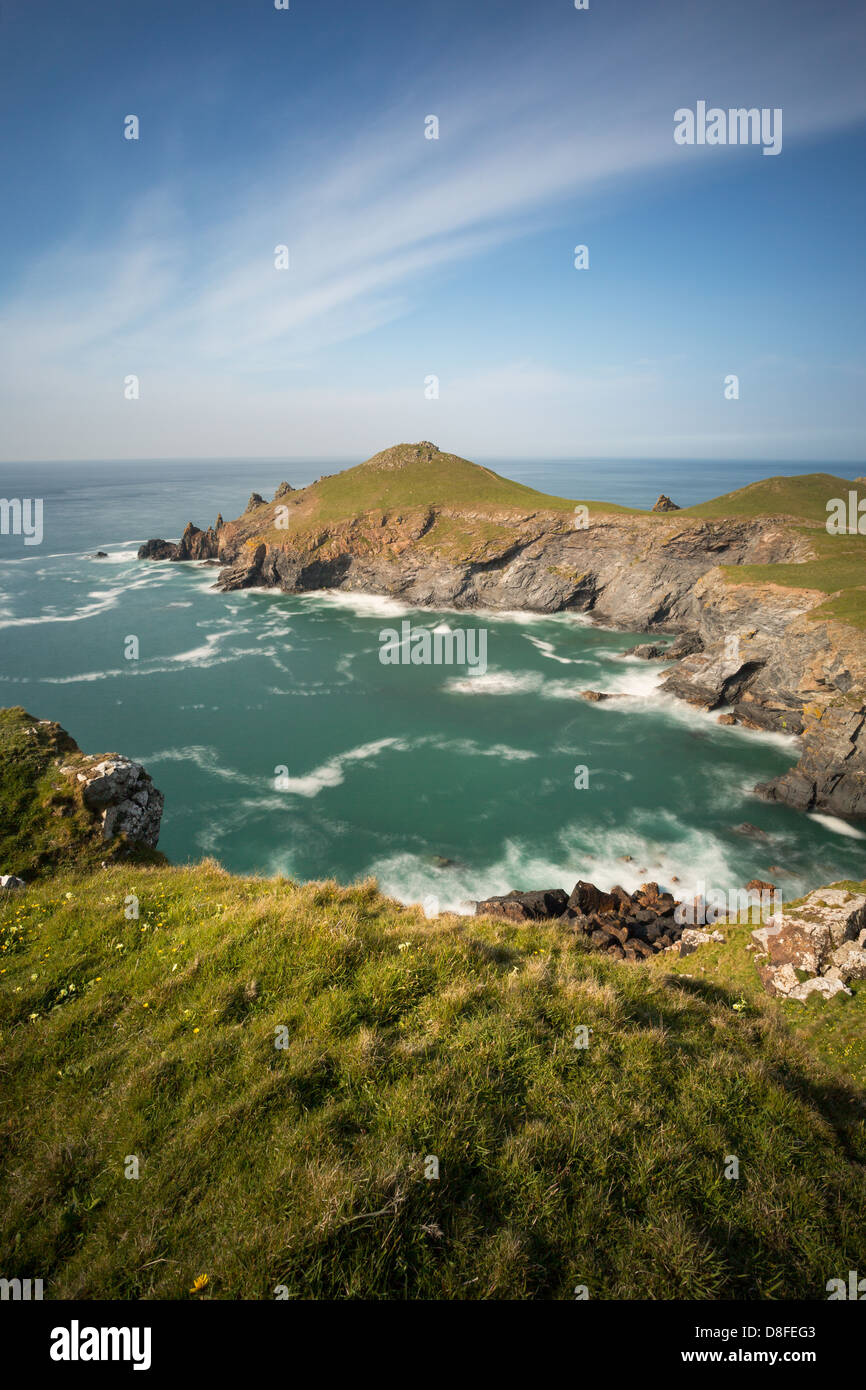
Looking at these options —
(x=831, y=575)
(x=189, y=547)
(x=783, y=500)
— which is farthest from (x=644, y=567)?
(x=189, y=547)

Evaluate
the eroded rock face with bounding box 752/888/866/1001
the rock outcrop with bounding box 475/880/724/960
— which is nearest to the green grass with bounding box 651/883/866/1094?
the eroded rock face with bounding box 752/888/866/1001

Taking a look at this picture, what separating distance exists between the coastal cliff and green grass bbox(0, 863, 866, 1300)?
39.5 meters

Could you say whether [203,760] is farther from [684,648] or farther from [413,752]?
[684,648]

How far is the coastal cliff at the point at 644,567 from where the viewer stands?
1754 inches

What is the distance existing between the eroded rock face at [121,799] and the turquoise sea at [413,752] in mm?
9627

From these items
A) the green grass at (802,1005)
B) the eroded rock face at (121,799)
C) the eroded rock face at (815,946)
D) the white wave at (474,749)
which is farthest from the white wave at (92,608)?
the eroded rock face at (815,946)

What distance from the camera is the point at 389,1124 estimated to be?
5754 millimetres

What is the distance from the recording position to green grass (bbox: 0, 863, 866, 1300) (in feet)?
15.1

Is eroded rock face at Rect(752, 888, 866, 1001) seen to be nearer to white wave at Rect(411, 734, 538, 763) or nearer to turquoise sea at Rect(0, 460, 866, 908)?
turquoise sea at Rect(0, 460, 866, 908)

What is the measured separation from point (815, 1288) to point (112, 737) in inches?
1995

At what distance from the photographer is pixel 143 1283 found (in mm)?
4348

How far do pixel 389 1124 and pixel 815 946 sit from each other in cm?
1716

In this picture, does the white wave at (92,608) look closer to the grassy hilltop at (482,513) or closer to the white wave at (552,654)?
the grassy hilltop at (482,513)
